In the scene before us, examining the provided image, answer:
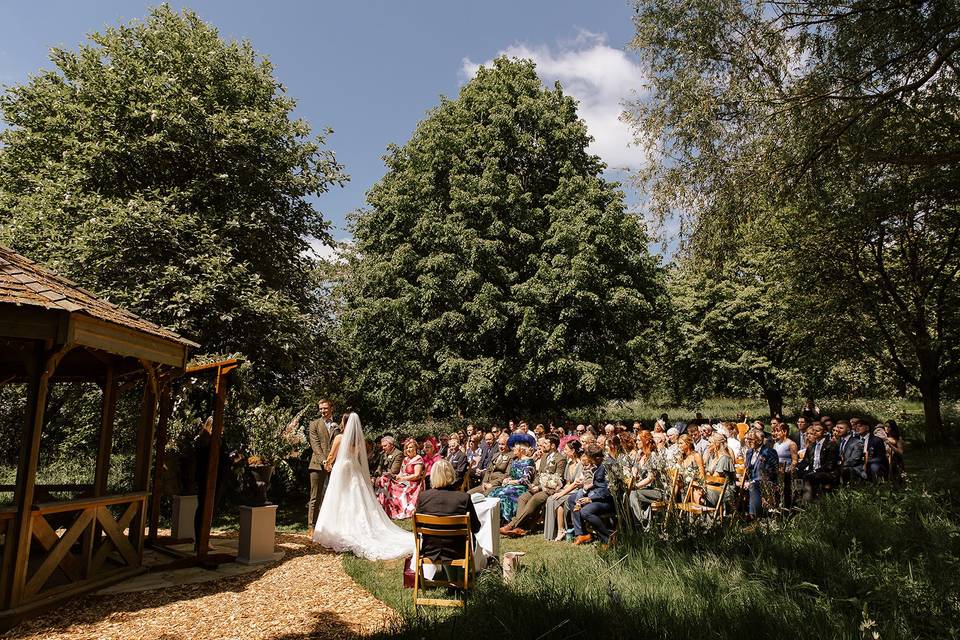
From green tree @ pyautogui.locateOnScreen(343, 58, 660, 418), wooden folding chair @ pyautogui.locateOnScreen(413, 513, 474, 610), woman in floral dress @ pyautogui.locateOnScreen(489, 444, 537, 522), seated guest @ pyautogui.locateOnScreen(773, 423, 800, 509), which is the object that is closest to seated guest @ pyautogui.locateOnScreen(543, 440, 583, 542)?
woman in floral dress @ pyautogui.locateOnScreen(489, 444, 537, 522)

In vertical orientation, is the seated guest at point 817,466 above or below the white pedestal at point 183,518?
above

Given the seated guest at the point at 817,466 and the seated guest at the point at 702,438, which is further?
A: the seated guest at the point at 702,438

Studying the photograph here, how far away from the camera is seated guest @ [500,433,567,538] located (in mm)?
10242

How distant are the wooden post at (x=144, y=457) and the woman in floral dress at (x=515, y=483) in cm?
553

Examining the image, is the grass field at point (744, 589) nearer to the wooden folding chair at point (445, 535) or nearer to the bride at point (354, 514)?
the wooden folding chair at point (445, 535)

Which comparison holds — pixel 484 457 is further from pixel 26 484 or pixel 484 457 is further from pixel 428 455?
pixel 26 484

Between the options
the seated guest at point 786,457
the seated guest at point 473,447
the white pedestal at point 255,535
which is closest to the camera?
the white pedestal at point 255,535

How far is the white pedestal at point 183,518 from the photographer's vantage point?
9766 mm

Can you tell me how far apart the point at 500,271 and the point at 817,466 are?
1178 cm

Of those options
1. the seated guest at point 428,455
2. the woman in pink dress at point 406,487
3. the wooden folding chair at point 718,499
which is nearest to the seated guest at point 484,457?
the seated guest at point 428,455

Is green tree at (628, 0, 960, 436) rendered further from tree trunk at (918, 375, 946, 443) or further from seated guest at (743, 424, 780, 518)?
tree trunk at (918, 375, 946, 443)

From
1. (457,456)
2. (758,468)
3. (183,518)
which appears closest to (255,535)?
(183,518)

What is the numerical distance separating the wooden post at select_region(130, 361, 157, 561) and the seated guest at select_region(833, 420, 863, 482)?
10.3 meters

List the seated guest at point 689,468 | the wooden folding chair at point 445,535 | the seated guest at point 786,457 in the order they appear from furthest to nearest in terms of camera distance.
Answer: the seated guest at point 786,457 → the seated guest at point 689,468 → the wooden folding chair at point 445,535
